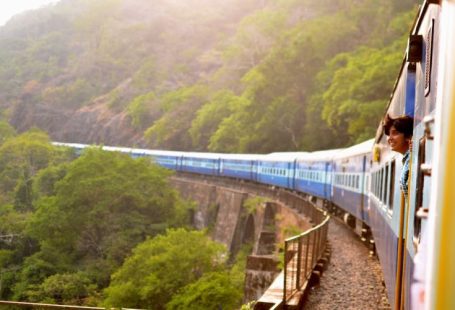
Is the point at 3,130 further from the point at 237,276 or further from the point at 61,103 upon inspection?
the point at 237,276

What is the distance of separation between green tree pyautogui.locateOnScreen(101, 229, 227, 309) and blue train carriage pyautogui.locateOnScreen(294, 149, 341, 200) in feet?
18.8

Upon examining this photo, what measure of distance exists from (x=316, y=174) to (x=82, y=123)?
6906 cm

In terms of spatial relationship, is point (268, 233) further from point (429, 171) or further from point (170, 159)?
point (170, 159)

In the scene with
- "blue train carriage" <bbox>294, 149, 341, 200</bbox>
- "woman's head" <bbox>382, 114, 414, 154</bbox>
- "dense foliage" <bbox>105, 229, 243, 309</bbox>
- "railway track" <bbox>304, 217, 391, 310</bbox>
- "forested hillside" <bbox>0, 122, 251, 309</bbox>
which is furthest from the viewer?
"blue train carriage" <bbox>294, 149, 341, 200</bbox>

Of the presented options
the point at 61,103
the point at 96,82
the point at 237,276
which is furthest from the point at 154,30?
the point at 237,276

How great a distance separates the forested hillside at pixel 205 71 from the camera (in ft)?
141

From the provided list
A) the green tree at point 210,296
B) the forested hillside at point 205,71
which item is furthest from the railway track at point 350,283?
the forested hillside at point 205,71

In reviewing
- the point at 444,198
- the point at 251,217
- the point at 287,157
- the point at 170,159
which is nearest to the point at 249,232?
the point at 251,217

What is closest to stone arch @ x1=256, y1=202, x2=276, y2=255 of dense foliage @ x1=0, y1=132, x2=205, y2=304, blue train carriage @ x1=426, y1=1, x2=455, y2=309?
dense foliage @ x1=0, y1=132, x2=205, y2=304

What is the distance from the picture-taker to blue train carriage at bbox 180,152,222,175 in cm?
4197

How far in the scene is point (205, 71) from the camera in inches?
3536

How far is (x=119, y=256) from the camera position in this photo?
1061 inches

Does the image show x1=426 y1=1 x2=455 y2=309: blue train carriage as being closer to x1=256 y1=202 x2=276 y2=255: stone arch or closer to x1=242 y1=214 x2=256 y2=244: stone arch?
x1=256 y1=202 x2=276 y2=255: stone arch

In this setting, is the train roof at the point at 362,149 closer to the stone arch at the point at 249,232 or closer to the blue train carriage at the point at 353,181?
the blue train carriage at the point at 353,181
